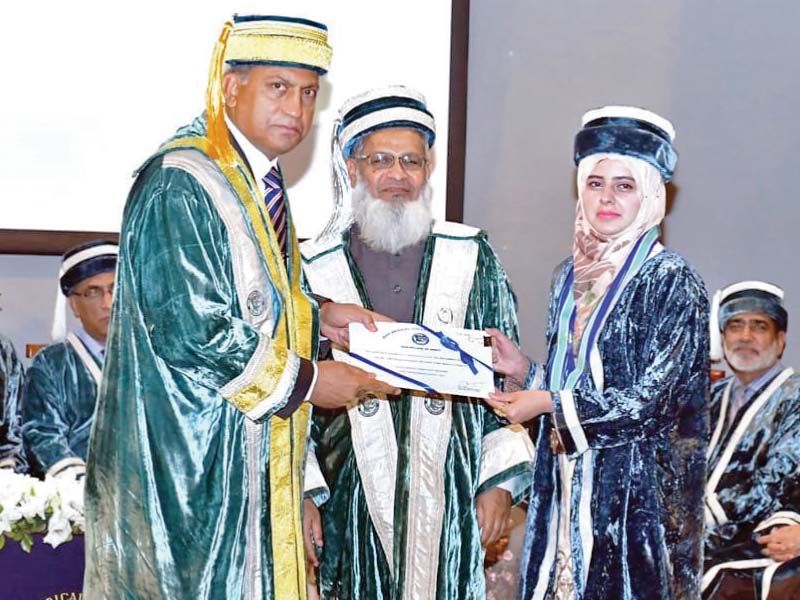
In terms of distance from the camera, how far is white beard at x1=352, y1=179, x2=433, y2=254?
405cm

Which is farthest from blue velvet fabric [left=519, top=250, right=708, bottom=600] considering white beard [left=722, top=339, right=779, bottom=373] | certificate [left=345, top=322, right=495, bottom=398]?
white beard [left=722, top=339, right=779, bottom=373]

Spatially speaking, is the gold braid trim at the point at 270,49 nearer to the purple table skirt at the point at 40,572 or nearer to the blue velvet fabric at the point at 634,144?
the blue velvet fabric at the point at 634,144

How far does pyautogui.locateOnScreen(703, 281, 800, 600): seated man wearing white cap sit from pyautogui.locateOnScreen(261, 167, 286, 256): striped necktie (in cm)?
263

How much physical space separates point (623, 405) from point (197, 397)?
1.20m

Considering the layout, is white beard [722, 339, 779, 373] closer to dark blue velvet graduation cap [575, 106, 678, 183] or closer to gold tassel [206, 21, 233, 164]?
dark blue velvet graduation cap [575, 106, 678, 183]

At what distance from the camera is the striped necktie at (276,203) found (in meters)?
3.34

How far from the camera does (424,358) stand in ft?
11.5

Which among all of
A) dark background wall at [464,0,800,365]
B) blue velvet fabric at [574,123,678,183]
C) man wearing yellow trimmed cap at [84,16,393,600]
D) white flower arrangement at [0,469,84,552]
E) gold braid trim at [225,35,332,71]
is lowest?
white flower arrangement at [0,469,84,552]

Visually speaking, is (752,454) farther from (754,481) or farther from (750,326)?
(750,326)

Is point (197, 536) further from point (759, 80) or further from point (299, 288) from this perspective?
point (759, 80)

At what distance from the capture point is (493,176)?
610 cm

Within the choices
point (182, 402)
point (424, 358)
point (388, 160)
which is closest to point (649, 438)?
point (424, 358)

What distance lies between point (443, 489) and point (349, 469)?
30cm

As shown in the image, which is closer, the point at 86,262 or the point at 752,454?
the point at 86,262
